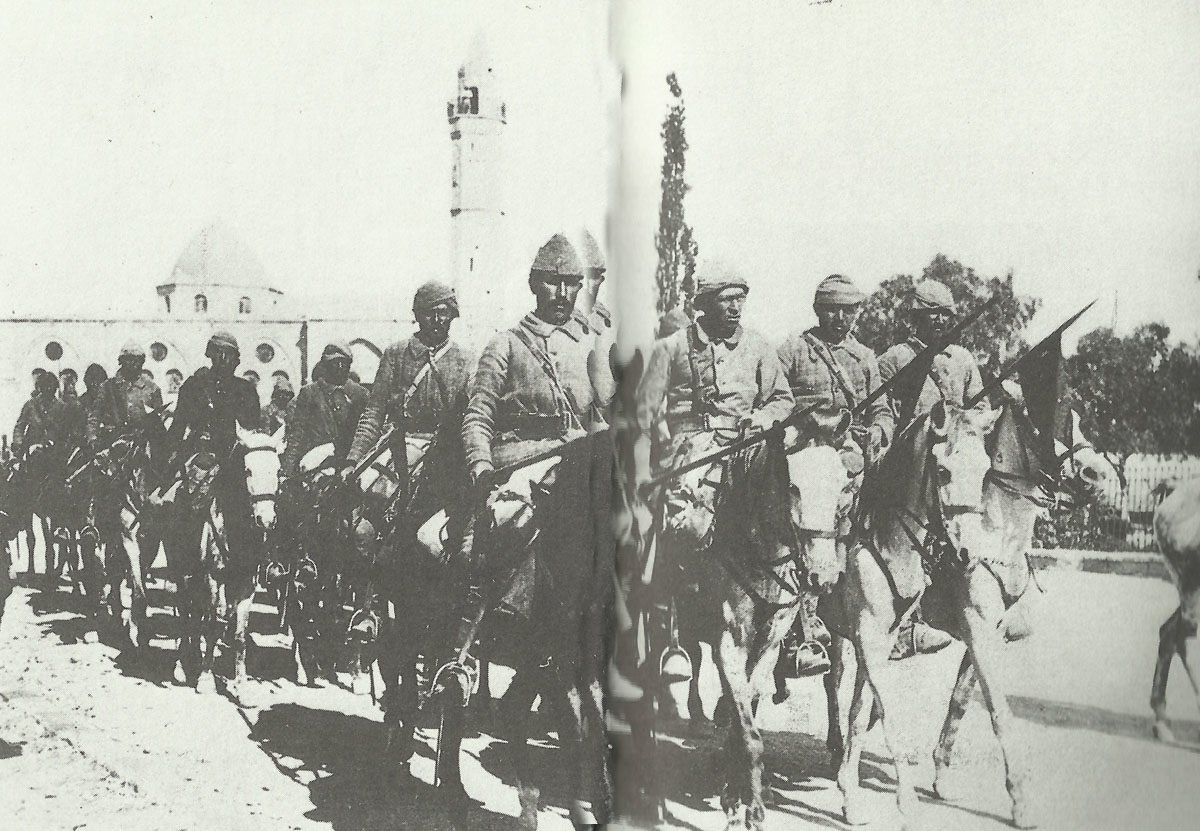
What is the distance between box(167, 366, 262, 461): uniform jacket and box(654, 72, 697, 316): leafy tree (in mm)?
1251

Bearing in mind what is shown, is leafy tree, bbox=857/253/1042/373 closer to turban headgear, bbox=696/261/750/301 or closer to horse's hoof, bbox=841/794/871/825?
turban headgear, bbox=696/261/750/301

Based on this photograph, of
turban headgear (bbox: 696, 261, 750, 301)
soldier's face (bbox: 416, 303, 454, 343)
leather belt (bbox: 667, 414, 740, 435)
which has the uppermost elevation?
turban headgear (bbox: 696, 261, 750, 301)

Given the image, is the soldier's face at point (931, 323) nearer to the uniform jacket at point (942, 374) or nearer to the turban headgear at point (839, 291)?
the uniform jacket at point (942, 374)

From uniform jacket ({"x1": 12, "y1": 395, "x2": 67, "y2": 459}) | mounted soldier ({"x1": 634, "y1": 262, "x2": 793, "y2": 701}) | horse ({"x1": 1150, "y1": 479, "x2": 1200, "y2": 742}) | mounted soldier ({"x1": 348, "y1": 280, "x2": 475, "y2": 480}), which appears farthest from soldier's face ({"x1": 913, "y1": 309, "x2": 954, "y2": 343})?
uniform jacket ({"x1": 12, "y1": 395, "x2": 67, "y2": 459})

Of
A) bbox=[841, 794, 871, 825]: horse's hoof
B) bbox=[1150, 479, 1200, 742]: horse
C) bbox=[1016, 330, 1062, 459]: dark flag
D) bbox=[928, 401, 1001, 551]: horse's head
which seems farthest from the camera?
bbox=[841, 794, 871, 825]: horse's hoof

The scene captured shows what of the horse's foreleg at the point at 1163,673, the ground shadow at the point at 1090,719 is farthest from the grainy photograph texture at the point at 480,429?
the horse's foreleg at the point at 1163,673

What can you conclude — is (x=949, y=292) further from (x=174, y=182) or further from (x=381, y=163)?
(x=174, y=182)

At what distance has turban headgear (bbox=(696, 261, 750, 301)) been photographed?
2758mm

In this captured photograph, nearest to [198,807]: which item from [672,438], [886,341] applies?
[672,438]

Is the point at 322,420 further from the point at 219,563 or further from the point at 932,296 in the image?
the point at 932,296

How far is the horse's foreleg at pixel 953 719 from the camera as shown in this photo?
2.62 meters

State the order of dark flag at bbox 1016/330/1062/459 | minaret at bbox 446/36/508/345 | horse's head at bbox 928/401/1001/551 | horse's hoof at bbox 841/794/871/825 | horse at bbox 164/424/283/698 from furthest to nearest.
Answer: horse at bbox 164/424/283/698, minaret at bbox 446/36/508/345, horse's hoof at bbox 841/794/871/825, horse's head at bbox 928/401/1001/551, dark flag at bbox 1016/330/1062/459

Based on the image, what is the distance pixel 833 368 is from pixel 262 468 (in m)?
1.68

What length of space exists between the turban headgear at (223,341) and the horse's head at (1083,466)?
7.47 feet
